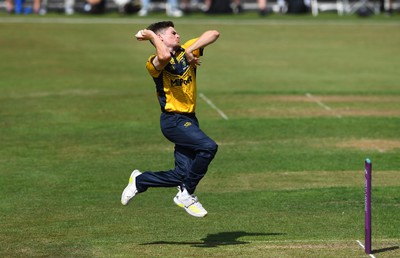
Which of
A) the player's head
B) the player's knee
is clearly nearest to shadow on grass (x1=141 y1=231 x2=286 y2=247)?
the player's knee

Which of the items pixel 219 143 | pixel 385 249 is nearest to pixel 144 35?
pixel 385 249

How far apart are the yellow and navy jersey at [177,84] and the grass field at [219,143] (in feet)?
5.98

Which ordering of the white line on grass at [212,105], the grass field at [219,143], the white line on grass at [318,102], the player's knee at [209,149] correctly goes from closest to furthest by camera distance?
1. the player's knee at [209,149]
2. the grass field at [219,143]
3. the white line on grass at [212,105]
4. the white line on grass at [318,102]

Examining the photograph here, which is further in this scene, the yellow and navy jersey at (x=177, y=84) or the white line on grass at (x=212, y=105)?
the white line on grass at (x=212, y=105)

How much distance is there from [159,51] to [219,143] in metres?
9.98

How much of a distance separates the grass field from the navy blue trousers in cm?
83

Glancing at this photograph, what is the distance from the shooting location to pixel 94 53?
3825cm

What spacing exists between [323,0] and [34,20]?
52.4 ft

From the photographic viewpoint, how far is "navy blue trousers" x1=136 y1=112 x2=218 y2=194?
12.9m

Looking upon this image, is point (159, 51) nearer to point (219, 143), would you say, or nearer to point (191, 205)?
point (191, 205)

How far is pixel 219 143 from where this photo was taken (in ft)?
73.5

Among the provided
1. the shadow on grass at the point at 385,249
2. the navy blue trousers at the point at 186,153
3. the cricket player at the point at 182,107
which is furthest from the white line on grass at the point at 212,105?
the shadow on grass at the point at 385,249

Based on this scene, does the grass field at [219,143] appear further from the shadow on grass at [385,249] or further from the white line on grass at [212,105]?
the white line on grass at [212,105]

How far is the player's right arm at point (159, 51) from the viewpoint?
1255cm
